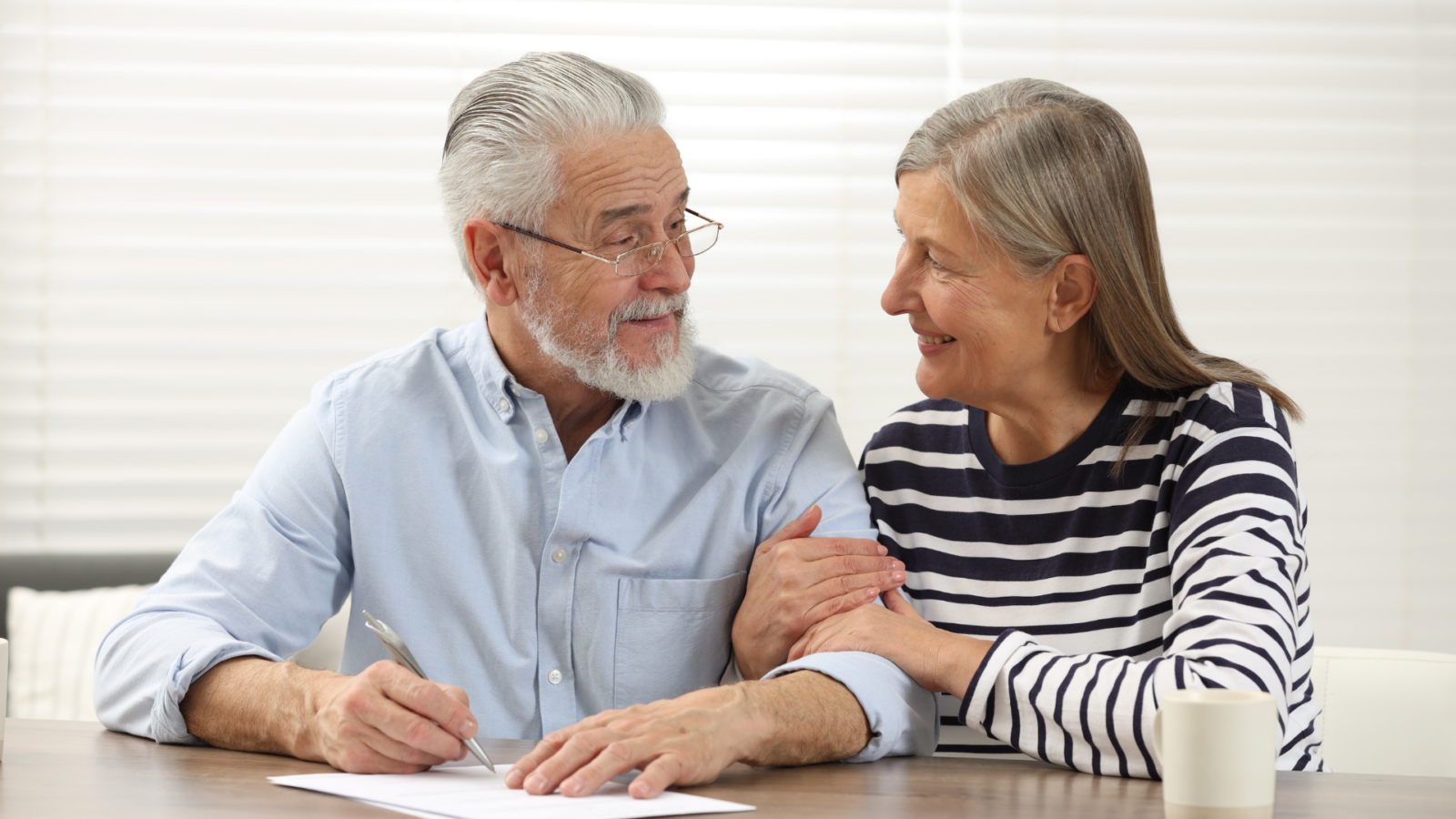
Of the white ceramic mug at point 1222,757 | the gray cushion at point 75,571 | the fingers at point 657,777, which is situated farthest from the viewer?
the gray cushion at point 75,571

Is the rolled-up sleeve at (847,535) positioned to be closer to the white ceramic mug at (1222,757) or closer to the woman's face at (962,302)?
the woman's face at (962,302)

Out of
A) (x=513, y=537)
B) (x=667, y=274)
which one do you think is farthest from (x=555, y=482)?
(x=667, y=274)

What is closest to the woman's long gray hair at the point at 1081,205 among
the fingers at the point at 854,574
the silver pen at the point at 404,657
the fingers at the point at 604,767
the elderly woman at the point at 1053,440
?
the elderly woman at the point at 1053,440

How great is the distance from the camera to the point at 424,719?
3.87ft

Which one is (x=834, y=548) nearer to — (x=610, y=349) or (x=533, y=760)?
(x=610, y=349)

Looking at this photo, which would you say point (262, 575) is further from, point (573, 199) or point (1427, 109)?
point (1427, 109)

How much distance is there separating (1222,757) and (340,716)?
2.69ft

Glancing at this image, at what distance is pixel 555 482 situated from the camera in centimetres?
168

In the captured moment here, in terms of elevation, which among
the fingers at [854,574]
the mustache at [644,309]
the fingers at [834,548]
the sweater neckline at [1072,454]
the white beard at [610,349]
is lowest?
the fingers at [854,574]

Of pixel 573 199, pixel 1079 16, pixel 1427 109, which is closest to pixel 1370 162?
pixel 1427 109

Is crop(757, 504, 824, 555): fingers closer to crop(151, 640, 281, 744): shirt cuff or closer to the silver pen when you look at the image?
the silver pen

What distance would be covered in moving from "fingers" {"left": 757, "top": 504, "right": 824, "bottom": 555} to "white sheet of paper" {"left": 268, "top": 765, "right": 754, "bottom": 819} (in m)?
0.53

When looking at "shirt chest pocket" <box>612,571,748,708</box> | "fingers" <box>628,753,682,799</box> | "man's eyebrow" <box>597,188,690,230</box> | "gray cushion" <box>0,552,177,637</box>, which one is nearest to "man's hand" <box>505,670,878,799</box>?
"fingers" <box>628,753,682,799</box>

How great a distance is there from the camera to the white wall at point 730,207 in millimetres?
2957
